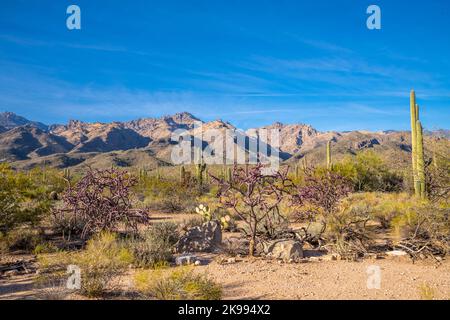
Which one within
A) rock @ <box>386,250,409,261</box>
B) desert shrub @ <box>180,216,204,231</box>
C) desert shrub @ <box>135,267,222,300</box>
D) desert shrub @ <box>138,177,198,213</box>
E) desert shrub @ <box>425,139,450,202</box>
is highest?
desert shrub @ <box>425,139,450,202</box>

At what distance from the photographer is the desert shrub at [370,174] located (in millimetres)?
25703

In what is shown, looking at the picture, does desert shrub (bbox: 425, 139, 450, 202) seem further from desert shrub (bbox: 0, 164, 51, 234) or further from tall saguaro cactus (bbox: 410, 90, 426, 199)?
desert shrub (bbox: 0, 164, 51, 234)

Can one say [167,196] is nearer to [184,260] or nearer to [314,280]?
[184,260]

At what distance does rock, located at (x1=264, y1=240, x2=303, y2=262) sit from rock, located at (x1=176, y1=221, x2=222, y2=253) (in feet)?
5.10

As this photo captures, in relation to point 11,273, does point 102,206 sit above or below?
above

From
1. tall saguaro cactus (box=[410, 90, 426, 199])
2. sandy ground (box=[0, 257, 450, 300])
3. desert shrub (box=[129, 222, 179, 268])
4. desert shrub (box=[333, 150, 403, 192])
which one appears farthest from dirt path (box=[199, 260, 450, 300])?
desert shrub (box=[333, 150, 403, 192])

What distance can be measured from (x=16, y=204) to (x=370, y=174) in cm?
2227

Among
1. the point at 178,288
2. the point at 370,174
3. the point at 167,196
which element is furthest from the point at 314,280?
the point at 370,174

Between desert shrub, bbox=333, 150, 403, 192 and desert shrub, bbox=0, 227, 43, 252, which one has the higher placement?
desert shrub, bbox=333, 150, 403, 192

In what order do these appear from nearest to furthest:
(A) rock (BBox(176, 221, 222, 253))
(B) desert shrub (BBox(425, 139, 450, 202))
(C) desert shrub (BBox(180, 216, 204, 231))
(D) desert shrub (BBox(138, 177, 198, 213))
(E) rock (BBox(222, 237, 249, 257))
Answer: (E) rock (BBox(222, 237, 249, 257)) < (B) desert shrub (BBox(425, 139, 450, 202)) < (A) rock (BBox(176, 221, 222, 253)) < (C) desert shrub (BBox(180, 216, 204, 231)) < (D) desert shrub (BBox(138, 177, 198, 213))

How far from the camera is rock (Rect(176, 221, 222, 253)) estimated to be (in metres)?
9.98

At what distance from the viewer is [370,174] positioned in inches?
1050

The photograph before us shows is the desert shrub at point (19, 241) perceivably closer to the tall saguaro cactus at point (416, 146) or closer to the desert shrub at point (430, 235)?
the desert shrub at point (430, 235)

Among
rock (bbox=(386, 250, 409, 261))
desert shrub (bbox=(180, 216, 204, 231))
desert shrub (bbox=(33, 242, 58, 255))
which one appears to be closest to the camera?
rock (bbox=(386, 250, 409, 261))
